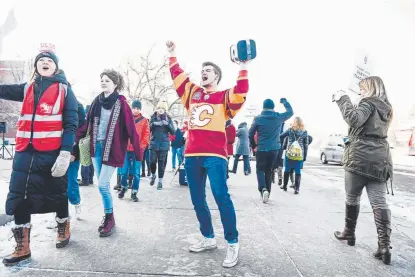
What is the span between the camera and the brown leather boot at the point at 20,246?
256 centimetres

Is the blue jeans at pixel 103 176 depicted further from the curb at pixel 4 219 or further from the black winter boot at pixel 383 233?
the black winter boot at pixel 383 233

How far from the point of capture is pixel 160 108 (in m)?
6.67

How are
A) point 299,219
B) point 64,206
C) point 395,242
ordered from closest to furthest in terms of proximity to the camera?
point 64,206 → point 395,242 → point 299,219

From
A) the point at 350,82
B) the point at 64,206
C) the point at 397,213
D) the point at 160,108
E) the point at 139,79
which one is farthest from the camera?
the point at 139,79

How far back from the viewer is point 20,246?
8.60 feet

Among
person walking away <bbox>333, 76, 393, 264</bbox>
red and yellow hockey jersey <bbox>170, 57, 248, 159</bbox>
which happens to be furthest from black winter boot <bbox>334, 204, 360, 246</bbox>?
red and yellow hockey jersey <bbox>170, 57, 248, 159</bbox>

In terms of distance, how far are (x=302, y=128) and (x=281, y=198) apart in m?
1.84

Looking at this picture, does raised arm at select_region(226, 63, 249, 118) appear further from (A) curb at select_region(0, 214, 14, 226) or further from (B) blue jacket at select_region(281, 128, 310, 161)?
(B) blue jacket at select_region(281, 128, 310, 161)

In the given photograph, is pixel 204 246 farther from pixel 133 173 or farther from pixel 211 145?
pixel 133 173

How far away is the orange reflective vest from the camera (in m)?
2.69

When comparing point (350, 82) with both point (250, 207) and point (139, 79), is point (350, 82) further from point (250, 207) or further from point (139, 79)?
point (139, 79)

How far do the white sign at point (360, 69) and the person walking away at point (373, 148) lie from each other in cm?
Answer: 164

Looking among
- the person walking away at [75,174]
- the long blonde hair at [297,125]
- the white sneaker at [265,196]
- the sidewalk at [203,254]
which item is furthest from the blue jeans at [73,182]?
the long blonde hair at [297,125]

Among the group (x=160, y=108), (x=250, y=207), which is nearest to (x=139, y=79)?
(x=160, y=108)
